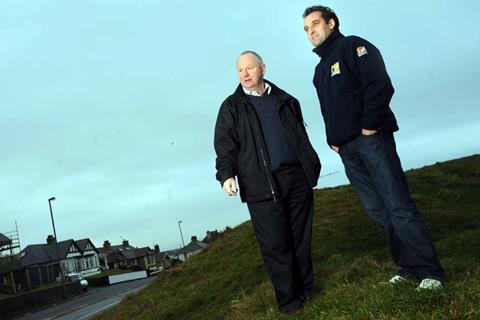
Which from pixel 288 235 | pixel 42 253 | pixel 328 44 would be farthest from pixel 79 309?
pixel 42 253

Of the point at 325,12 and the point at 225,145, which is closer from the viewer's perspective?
the point at 325,12

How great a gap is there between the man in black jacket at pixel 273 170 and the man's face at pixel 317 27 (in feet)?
1.97

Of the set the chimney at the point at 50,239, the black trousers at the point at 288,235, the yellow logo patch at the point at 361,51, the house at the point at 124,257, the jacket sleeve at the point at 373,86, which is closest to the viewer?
the jacket sleeve at the point at 373,86

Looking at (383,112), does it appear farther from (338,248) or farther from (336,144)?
(338,248)

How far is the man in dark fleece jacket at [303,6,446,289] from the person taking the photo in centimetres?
366

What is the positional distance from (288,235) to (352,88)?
149cm

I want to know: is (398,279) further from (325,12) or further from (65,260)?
(65,260)

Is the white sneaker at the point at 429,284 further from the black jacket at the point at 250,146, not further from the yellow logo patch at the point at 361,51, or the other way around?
the yellow logo patch at the point at 361,51

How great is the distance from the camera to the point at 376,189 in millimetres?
4078

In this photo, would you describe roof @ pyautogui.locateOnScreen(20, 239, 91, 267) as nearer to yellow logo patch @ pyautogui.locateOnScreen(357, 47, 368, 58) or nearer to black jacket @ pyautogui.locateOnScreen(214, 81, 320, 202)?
black jacket @ pyautogui.locateOnScreen(214, 81, 320, 202)

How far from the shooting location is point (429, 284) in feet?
11.5

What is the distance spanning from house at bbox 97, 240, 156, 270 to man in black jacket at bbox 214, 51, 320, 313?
102615 mm

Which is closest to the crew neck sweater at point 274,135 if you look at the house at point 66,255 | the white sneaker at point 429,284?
the white sneaker at point 429,284

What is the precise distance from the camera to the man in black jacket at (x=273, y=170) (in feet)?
13.9
